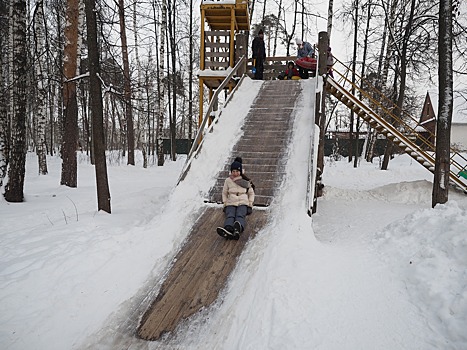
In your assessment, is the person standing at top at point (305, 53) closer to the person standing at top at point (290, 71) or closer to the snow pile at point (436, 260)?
the person standing at top at point (290, 71)

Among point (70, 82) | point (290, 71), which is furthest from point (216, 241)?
point (290, 71)

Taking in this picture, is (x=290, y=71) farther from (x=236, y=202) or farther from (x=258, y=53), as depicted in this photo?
(x=236, y=202)

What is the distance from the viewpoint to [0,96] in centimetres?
730

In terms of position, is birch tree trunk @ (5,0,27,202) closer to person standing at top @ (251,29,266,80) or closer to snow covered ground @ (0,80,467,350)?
snow covered ground @ (0,80,467,350)

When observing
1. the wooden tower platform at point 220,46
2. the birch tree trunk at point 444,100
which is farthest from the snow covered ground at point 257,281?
the wooden tower platform at point 220,46

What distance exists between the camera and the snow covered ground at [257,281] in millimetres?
3068

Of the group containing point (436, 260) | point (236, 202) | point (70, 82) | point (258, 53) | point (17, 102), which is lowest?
point (436, 260)

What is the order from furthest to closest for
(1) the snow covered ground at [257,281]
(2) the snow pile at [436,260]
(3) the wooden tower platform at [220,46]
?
(3) the wooden tower platform at [220,46] → (1) the snow covered ground at [257,281] → (2) the snow pile at [436,260]

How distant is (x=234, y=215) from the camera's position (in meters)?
5.43

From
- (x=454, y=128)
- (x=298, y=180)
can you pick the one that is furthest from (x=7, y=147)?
(x=454, y=128)

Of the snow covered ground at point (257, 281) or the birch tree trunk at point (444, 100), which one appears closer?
the snow covered ground at point (257, 281)

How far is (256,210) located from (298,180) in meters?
1.27

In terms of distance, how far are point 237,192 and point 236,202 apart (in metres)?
0.21

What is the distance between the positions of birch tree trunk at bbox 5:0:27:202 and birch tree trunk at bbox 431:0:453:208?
9.26m
